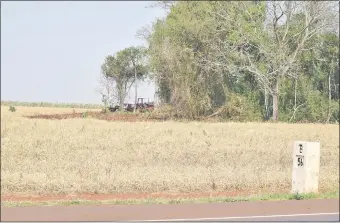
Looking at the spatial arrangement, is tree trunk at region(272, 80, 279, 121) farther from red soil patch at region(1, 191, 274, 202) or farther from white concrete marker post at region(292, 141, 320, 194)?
white concrete marker post at region(292, 141, 320, 194)

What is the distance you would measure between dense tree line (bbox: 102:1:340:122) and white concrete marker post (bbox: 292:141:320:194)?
9954 millimetres

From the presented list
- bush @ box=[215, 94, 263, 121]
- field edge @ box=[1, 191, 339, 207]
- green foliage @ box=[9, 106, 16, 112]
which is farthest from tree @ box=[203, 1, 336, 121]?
field edge @ box=[1, 191, 339, 207]

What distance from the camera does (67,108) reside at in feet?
86.5

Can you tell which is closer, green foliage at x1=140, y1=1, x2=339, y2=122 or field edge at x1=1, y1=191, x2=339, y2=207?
field edge at x1=1, y1=191, x2=339, y2=207

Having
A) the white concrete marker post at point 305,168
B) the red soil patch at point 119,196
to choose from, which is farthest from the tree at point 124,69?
the white concrete marker post at point 305,168

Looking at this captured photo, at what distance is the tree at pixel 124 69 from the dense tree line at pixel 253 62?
1903mm

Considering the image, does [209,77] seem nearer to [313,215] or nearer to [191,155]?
[191,155]

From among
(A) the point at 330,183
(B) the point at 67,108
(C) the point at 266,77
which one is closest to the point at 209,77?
(C) the point at 266,77

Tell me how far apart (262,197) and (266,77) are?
13.2 metres

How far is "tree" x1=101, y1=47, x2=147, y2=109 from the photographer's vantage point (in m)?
20.4

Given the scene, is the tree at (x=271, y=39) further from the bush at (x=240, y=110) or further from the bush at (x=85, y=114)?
the bush at (x=85, y=114)

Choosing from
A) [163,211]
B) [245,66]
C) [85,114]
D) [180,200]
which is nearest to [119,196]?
[180,200]

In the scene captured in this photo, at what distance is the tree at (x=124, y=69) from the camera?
20.4m

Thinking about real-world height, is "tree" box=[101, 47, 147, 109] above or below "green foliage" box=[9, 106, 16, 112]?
above
